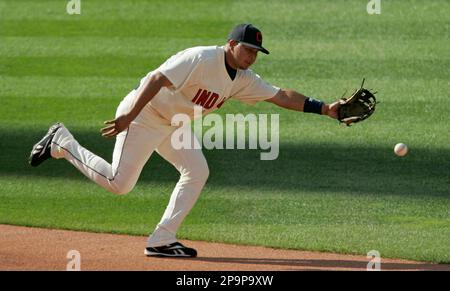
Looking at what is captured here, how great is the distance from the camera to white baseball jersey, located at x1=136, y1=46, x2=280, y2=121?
703 centimetres

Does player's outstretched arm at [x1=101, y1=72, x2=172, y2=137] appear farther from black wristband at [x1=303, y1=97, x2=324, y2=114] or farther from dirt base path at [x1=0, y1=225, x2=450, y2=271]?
black wristband at [x1=303, y1=97, x2=324, y2=114]

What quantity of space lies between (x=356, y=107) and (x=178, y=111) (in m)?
1.28

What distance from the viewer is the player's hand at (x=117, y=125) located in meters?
6.98

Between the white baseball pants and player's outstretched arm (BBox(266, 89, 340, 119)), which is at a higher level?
player's outstretched arm (BBox(266, 89, 340, 119))

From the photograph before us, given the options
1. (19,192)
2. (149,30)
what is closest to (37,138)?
(19,192)

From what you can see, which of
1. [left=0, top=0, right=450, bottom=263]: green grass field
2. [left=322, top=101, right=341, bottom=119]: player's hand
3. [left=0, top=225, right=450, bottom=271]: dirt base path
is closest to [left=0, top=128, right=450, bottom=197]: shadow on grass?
[left=0, top=0, right=450, bottom=263]: green grass field

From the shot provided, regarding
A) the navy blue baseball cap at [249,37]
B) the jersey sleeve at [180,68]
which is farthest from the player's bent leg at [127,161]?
the navy blue baseball cap at [249,37]

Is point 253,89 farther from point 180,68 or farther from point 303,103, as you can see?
point 180,68

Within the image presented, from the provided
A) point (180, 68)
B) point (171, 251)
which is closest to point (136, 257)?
point (171, 251)

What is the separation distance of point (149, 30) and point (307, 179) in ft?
14.9

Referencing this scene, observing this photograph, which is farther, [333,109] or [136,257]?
[333,109]

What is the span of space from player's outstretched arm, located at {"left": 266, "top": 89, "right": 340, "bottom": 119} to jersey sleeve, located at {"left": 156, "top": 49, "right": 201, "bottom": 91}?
761 millimetres

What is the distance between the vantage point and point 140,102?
22.7 ft
